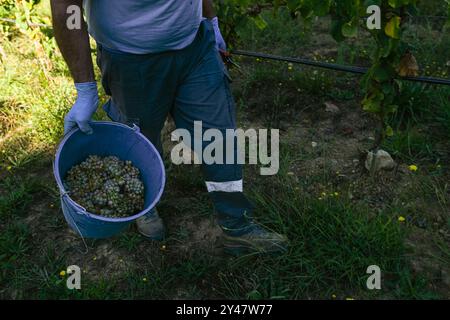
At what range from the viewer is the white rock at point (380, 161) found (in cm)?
282

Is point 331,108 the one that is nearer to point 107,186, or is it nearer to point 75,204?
point 107,186

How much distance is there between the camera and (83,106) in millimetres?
2104

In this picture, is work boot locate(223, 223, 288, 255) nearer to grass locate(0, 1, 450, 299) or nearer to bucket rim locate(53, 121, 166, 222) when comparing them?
grass locate(0, 1, 450, 299)

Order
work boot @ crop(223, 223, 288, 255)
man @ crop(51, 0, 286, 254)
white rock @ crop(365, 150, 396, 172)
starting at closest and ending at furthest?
man @ crop(51, 0, 286, 254), work boot @ crop(223, 223, 288, 255), white rock @ crop(365, 150, 396, 172)

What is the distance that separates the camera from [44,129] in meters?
3.36

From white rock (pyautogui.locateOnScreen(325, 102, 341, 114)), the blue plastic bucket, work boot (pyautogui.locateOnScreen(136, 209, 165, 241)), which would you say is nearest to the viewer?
the blue plastic bucket

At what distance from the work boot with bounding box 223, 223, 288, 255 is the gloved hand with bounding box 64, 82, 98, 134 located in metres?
0.86

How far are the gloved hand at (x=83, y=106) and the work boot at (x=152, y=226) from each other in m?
0.64

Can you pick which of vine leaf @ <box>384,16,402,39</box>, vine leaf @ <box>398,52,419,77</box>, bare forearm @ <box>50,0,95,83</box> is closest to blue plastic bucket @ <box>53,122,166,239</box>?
bare forearm @ <box>50,0,95,83</box>

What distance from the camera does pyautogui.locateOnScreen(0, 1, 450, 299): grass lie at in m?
2.36

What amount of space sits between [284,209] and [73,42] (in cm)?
129

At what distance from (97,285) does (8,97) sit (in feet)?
6.26

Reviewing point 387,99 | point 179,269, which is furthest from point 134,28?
point 387,99

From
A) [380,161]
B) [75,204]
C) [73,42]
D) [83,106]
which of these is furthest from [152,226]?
[380,161]
